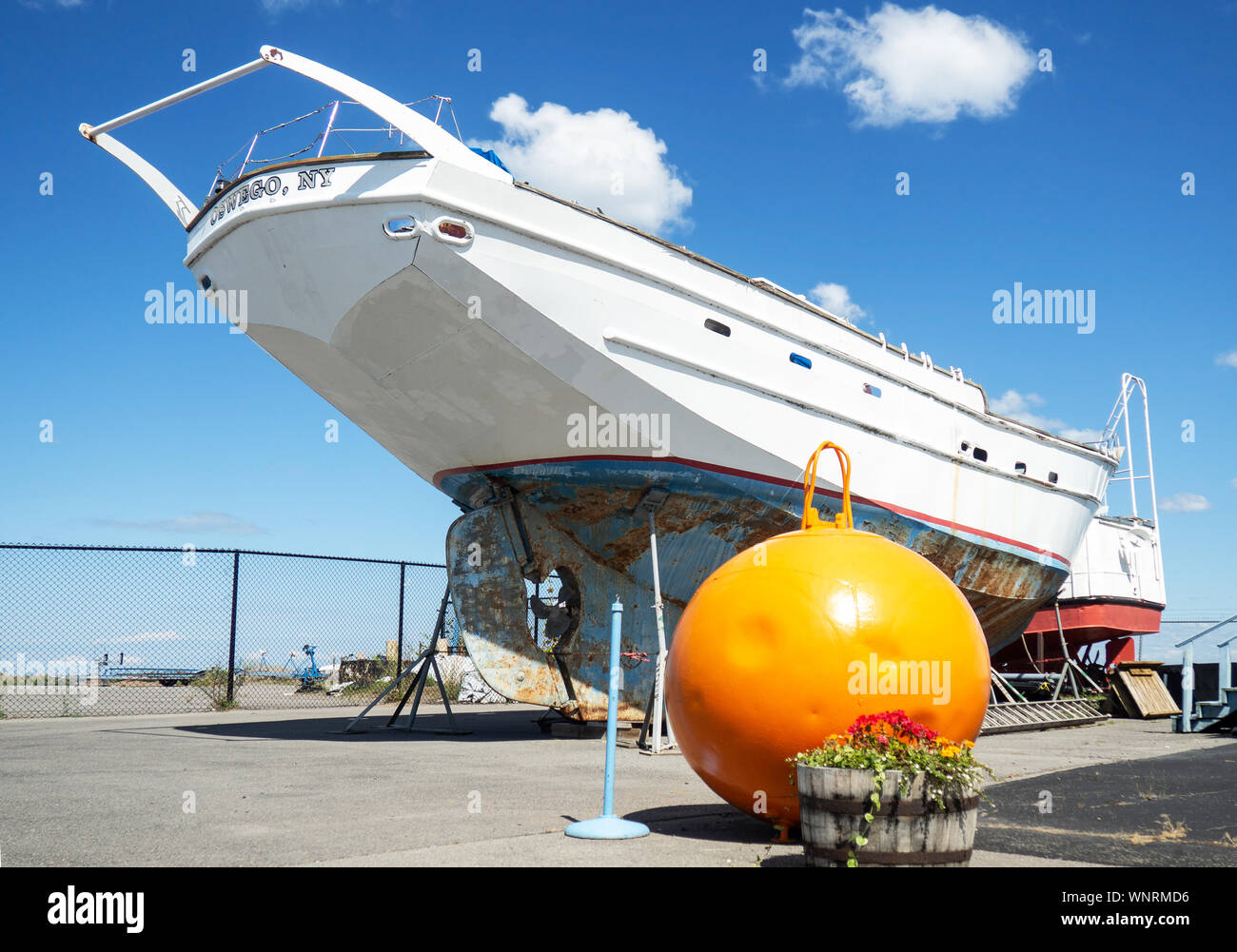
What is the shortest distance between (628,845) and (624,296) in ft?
23.4

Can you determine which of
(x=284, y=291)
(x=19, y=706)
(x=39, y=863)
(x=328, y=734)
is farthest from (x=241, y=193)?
(x=19, y=706)

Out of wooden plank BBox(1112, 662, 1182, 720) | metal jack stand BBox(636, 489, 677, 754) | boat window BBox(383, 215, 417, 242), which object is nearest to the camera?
boat window BBox(383, 215, 417, 242)

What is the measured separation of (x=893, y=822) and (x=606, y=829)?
1.89 metres

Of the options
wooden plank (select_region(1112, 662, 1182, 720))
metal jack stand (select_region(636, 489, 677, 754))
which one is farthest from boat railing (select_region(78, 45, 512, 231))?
wooden plank (select_region(1112, 662, 1182, 720))

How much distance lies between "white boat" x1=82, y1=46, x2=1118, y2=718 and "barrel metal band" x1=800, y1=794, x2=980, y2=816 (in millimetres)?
7212

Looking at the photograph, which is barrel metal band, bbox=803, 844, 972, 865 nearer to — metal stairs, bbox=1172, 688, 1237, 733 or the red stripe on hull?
metal stairs, bbox=1172, 688, 1237, 733

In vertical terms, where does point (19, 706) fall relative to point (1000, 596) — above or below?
below

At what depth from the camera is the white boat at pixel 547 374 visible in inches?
381

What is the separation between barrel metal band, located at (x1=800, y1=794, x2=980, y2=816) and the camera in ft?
12.8

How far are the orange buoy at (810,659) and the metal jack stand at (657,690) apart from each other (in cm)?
527

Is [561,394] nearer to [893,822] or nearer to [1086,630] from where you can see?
[893,822]

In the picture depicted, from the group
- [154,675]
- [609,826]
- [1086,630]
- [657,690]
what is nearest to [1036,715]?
[1086,630]
